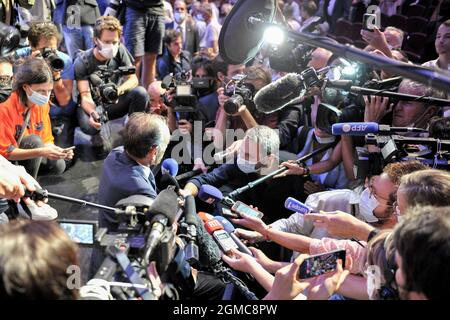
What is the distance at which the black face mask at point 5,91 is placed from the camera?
3.76 metres

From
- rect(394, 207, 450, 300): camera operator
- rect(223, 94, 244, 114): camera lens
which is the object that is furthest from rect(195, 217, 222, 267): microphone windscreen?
rect(394, 207, 450, 300): camera operator

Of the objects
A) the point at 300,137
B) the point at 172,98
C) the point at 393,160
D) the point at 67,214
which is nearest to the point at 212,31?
the point at 172,98

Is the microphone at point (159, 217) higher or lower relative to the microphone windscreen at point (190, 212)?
higher

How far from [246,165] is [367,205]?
3.74ft

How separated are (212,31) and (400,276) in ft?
20.0

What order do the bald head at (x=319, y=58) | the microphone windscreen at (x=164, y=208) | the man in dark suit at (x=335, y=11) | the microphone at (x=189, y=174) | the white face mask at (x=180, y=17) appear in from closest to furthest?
the microphone windscreen at (x=164, y=208) → the microphone at (x=189, y=174) → the bald head at (x=319, y=58) → the man in dark suit at (x=335, y=11) → the white face mask at (x=180, y=17)

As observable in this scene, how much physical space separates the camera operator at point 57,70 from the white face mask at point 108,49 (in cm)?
33

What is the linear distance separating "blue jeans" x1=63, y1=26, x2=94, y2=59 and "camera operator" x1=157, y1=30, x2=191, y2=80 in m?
0.88

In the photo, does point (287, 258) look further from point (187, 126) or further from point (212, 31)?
point (212, 31)

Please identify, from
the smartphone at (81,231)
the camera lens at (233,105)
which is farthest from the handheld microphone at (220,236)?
the camera lens at (233,105)

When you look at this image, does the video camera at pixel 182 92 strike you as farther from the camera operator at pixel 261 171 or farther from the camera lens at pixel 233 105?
the camera operator at pixel 261 171

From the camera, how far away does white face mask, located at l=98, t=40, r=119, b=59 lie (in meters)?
4.84

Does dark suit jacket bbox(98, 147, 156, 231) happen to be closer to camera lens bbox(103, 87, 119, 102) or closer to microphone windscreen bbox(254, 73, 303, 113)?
microphone windscreen bbox(254, 73, 303, 113)
